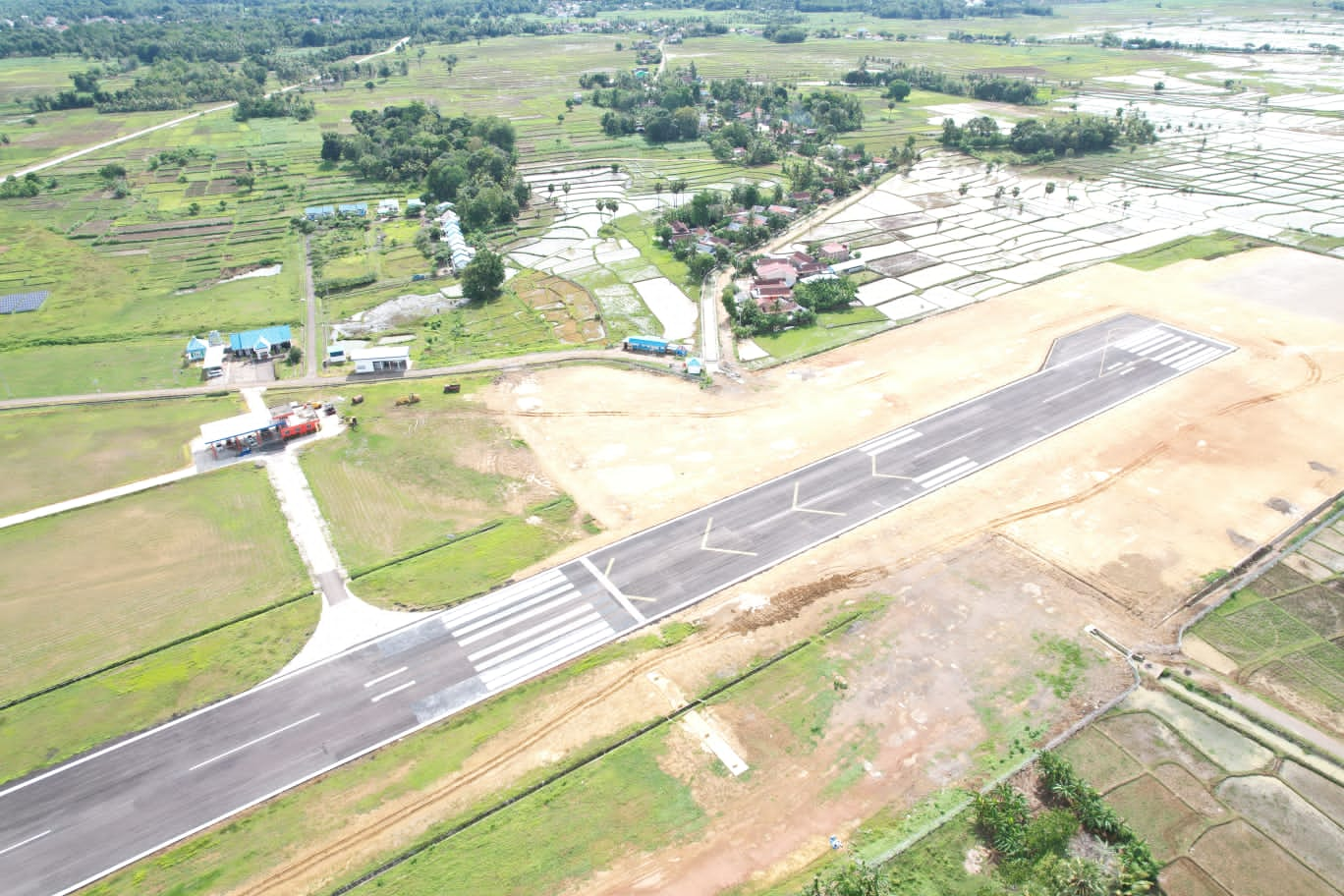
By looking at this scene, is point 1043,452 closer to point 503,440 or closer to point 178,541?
point 503,440

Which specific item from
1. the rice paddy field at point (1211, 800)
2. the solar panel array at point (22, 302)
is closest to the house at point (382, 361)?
the solar panel array at point (22, 302)

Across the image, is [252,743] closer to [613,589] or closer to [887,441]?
[613,589]

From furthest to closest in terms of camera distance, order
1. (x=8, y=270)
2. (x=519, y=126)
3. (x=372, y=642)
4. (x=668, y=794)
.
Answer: (x=519, y=126)
(x=8, y=270)
(x=372, y=642)
(x=668, y=794)

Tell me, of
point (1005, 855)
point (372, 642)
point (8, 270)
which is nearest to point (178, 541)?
point (372, 642)

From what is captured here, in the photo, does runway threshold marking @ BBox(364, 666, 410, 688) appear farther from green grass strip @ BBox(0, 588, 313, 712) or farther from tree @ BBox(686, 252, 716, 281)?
tree @ BBox(686, 252, 716, 281)

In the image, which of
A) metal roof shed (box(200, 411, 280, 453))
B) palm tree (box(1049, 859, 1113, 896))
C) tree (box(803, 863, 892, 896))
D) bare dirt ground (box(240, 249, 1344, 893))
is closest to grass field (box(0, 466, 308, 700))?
metal roof shed (box(200, 411, 280, 453))

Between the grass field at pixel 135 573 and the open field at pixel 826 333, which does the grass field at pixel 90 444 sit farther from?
the open field at pixel 826 333
